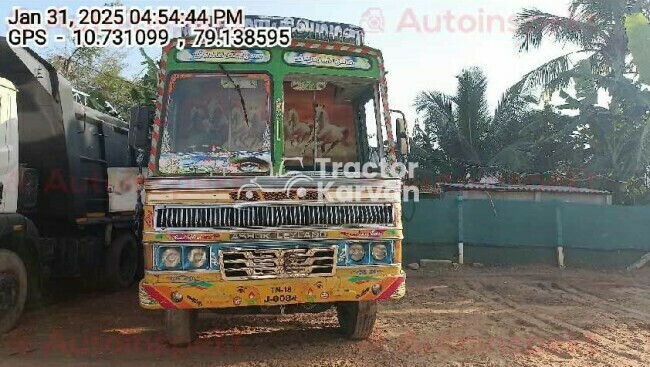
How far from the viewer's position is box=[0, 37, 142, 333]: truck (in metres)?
6.39

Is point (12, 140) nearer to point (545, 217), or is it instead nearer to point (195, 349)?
point (195, 349)

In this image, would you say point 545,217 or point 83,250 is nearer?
point 83,250

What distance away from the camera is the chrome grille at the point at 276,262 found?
482 centimetres

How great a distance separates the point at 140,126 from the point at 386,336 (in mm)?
3230

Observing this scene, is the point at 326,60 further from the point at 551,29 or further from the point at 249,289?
the point at 551,29

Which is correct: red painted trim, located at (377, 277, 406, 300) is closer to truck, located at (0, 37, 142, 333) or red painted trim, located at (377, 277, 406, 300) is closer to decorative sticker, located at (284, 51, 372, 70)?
decorative sticker, located at (284, 51, 372, 70)

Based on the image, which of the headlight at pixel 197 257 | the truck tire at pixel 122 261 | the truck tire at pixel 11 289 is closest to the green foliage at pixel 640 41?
the truck tire at pixel 122 261

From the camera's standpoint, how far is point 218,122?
17.5ft

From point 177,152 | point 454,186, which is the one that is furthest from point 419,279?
point 177,152

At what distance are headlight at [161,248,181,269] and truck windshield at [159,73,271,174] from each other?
81cm

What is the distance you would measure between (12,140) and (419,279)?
290 inches

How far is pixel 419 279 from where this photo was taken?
11086mm

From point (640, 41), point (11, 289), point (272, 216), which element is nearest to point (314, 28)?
point (272, 216)

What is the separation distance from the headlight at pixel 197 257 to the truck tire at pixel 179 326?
0.66 meters
